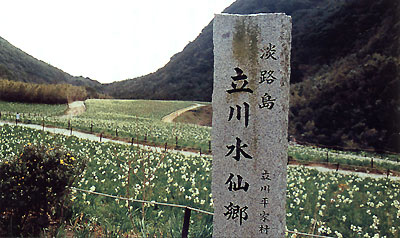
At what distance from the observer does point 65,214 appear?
5734mm

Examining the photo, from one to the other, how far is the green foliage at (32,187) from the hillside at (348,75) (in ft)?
93.6

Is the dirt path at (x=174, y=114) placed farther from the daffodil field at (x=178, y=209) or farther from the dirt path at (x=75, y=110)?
the daffodil field at (x=178, y=209)

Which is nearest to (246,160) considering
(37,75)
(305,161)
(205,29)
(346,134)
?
(305,161)

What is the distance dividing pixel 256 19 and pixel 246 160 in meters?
1.53

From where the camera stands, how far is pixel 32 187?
17.1 feet

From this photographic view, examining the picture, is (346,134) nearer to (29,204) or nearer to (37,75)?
(29,204)

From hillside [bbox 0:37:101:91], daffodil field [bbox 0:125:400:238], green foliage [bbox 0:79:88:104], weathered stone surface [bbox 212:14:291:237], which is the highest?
hillside [bbox 0:37:101:91]

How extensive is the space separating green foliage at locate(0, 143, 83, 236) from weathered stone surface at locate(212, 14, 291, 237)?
8.68 ft

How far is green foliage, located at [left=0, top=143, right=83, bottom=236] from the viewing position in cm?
517

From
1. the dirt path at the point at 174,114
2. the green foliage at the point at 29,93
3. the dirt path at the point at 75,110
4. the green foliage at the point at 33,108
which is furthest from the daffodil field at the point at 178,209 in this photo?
the green foliage at the point at 29,93

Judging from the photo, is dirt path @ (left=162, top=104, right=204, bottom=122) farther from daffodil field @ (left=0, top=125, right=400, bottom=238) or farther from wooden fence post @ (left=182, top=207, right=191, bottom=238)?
wooden fence post @ (left=182, top=207, right=191, bottom=238)

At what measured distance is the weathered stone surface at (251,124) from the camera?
3.86 metres

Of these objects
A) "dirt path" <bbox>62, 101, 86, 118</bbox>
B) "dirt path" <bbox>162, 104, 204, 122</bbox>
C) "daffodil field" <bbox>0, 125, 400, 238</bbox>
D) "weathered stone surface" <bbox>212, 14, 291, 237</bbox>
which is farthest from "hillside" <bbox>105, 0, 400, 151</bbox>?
"weathered stone surface" <bbox>212, 14, 291, 237</bbox>

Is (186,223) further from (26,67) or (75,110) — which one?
(26,67)
